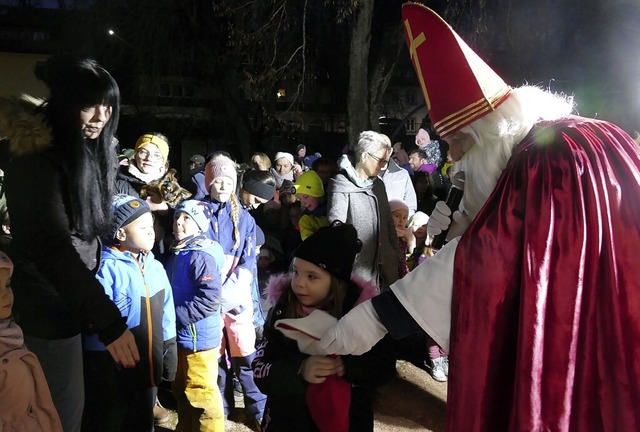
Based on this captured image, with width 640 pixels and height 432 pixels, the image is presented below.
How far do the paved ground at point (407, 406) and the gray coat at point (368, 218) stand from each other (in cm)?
93

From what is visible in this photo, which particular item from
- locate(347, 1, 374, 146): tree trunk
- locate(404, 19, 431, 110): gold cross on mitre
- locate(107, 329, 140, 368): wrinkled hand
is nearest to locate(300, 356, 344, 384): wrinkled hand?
locate(107, 329, 140, 368): wrinkled hand

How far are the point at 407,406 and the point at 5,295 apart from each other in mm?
3155

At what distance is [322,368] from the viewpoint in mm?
1834

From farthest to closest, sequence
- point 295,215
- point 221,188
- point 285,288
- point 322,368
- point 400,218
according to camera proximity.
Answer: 1. point 295,215
2. point 400,218
3. point 221,188
4. point 285,288
5. point 322,368

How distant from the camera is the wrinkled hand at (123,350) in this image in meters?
1.97

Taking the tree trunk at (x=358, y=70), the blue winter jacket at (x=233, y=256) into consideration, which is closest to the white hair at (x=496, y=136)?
the blue winter jacket at (x=233, y=256)

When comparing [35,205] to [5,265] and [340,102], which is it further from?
[340,102]

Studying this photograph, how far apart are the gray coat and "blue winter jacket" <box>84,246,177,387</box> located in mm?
1611

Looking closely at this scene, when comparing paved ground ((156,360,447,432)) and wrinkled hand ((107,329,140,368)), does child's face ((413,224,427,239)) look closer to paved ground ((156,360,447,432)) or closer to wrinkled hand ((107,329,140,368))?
paved ground ((156,360,447,432))

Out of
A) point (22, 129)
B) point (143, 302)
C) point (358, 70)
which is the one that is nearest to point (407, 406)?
point (143, 302)

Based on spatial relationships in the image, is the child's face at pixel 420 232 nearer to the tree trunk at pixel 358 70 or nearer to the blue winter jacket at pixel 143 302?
the blue winter jacket at pixel 143 302

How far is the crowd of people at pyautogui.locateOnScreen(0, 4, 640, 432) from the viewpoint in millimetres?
1393

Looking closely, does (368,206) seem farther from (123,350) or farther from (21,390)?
(21,390)

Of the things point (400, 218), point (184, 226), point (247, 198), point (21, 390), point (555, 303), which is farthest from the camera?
point (400, 218)
